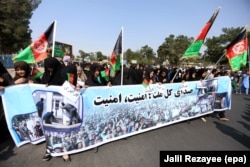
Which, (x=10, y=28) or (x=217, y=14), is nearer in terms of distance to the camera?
(x=217, y=14)

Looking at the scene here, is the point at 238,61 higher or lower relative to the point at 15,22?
lower

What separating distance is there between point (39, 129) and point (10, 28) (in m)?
35.1

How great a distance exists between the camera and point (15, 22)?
107 ft

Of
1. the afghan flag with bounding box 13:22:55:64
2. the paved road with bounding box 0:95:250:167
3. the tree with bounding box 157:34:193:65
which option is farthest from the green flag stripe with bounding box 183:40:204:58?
the tree with bounding box 157:34:193:65

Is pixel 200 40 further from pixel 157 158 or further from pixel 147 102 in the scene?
pixel 157 158

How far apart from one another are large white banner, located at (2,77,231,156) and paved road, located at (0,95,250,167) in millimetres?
154

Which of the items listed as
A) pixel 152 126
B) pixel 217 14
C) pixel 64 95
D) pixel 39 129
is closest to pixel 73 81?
pixel 64 95

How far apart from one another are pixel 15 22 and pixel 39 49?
114ft

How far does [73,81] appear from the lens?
11.5 feet

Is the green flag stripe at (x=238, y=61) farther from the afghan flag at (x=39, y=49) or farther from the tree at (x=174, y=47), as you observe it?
the tree at (x=174, y=47)

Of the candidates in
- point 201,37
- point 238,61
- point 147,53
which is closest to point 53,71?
point 201,37

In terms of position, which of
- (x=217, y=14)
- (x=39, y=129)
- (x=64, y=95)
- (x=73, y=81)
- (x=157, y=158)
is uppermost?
(x=217, y=14)

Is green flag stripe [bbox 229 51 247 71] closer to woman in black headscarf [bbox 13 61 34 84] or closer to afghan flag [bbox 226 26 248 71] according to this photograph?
afghan flag [bbox 226 26 248 71]

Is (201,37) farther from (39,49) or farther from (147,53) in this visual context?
(147,53)
